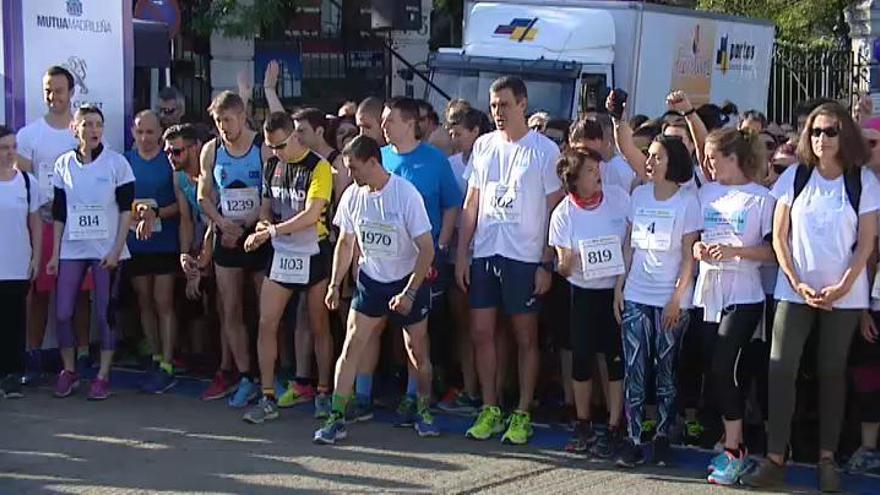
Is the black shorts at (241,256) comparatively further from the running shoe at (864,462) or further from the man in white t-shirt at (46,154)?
the running shoe at (864,462)

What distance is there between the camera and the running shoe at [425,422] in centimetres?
816

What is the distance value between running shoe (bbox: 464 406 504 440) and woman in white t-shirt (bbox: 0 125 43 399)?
3.16 meters

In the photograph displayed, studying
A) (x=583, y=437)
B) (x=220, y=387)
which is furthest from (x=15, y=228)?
(x=583, y=437)

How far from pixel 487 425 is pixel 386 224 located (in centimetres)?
133

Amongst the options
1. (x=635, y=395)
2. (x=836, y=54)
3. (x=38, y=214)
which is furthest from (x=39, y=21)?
(x=836, y=54)

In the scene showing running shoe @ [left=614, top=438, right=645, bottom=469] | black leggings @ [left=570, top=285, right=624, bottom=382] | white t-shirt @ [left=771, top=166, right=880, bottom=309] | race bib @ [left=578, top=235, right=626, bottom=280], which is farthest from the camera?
black leggings @ [left=570, top=285, right=624, bottom=382]

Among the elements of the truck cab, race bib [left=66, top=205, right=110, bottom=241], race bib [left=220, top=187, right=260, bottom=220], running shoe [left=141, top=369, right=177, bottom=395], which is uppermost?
the truck cab

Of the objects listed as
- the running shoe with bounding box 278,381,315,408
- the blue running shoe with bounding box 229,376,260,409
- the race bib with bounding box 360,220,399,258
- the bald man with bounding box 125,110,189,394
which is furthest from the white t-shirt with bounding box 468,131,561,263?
the bald man with bounding box 125,110,189,394

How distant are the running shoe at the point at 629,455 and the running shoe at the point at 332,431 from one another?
5.34 feet

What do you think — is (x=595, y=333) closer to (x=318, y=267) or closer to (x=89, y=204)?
(x=318, y=267)

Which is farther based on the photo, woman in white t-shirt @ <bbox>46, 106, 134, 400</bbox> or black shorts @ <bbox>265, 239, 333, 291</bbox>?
woman in white t-shirt @ <bbox>46, 106, 134, 400</bbox>

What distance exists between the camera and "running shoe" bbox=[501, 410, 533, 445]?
26.1 feet

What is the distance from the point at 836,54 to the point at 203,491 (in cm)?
1881

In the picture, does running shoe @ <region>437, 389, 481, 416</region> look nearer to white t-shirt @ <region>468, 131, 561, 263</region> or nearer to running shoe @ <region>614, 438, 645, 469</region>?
white t-shirt @ <region>468, 131, 561, 263</region>
